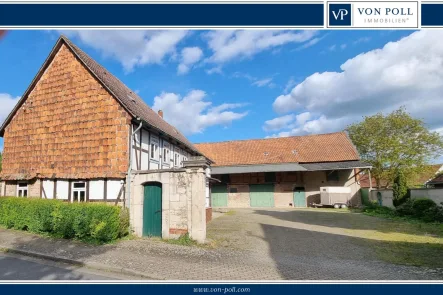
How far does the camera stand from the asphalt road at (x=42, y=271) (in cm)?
598

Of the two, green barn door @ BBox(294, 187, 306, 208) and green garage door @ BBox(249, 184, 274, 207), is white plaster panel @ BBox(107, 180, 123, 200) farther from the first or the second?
Result: green barn door @ BBox(294, 187, 306, 208)

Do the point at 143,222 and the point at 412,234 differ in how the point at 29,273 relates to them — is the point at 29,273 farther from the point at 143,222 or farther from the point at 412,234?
the point at 412,234

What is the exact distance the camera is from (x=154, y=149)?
45.0 ft

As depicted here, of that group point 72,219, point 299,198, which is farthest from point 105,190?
point 299,198

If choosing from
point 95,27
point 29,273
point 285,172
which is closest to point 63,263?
point 29,273

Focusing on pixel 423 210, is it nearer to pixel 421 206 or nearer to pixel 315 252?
pixel 421 206

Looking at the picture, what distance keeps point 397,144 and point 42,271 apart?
37.6m

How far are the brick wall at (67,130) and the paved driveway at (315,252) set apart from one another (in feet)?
18.2

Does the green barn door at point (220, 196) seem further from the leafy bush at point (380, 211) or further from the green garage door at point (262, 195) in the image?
the leafy bush at point (380, 211)

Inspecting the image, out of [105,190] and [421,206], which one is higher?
[105,190]

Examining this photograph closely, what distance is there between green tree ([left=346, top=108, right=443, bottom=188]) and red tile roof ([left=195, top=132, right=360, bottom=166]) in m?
8.50

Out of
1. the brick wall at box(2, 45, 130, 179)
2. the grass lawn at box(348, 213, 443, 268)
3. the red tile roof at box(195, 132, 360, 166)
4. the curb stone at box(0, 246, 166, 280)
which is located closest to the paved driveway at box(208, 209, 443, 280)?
the grass lawn at box(348, 213, 443, 268)

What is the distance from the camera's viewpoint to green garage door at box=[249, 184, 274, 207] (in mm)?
26719

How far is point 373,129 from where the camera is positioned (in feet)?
118
